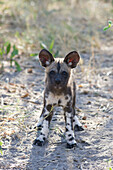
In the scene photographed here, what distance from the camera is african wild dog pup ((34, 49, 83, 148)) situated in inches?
160

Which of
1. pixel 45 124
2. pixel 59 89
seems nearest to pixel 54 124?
pixel 45 124

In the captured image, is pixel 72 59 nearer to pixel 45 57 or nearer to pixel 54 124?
pixel 45 57

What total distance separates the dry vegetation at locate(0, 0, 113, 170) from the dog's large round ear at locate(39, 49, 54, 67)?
0.75 m

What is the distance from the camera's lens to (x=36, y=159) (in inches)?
148

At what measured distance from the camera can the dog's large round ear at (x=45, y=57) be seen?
4.23 meters

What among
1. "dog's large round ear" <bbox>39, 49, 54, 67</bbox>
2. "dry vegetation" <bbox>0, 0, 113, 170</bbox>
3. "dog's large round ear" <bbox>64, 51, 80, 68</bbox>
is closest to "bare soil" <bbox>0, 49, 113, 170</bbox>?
"dry vegetation" <bbox>0, 0, 113, 170</bbox>

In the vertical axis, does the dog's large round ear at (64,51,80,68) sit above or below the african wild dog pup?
above

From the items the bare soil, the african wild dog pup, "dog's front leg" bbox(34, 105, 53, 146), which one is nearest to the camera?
the bare soil

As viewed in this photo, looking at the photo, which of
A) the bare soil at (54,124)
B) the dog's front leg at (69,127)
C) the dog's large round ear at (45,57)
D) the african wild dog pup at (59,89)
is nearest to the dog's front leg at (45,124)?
the african wild dog pup at (59,89)

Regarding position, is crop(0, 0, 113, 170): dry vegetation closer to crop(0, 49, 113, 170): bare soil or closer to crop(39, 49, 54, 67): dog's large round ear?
crop(0, 49, 113, 170): bare soil

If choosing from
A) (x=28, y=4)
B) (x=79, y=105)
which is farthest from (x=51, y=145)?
(x=28, y=4)

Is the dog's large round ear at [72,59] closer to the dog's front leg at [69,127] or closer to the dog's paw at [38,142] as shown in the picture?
the dog's front leg at [69,127]

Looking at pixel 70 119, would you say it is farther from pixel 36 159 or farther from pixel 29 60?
pixel 29 60

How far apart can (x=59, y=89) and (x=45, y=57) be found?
1.81 ft
